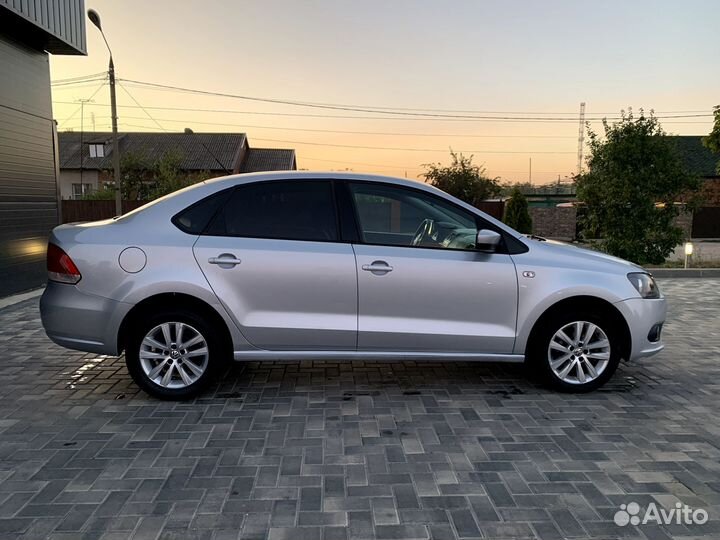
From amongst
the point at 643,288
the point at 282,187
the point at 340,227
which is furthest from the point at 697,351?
the point at 282,187

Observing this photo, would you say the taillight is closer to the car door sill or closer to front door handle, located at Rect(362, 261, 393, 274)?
the car door sill

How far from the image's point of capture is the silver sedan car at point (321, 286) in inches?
155

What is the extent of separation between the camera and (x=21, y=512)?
2.62 m

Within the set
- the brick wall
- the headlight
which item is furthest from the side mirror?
the brick wall

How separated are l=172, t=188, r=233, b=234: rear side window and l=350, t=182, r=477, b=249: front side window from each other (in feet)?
3.52

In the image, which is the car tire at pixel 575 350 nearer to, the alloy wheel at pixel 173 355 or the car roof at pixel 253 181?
the car roof at pixel 253 181

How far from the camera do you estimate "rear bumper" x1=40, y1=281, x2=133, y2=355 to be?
3.90 meters

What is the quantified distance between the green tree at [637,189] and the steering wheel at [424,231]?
889 cm

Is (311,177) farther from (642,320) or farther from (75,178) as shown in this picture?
(75,178)

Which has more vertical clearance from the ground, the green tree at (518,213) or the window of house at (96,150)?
the window of house at (96,150)

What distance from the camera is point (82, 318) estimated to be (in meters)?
3.92

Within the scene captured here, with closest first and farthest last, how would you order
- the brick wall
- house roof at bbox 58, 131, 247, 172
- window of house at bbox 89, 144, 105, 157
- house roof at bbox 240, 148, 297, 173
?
the brick wall < house roof at bbox 58, 131, 247, 172 < window of house at bbox 89, 144, 105, 157 < house roof at bbox 240, 148, 297, 173

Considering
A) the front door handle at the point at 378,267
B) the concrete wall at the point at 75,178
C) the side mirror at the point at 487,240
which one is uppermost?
the concrete wall at the point at 75,178

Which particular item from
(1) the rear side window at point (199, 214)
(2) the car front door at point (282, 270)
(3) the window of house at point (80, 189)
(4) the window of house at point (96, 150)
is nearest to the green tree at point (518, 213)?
(2) the car front door at point (282, 270)
